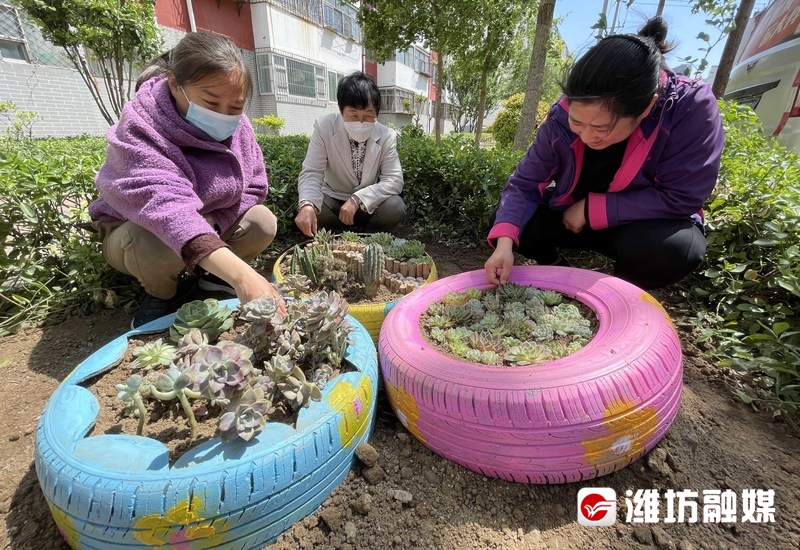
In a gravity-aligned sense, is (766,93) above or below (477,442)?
above

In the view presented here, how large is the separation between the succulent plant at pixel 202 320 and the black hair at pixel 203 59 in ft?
2.91

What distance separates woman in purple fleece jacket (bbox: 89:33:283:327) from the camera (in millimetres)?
1443

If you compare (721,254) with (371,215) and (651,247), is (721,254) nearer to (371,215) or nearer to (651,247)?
(651,247)

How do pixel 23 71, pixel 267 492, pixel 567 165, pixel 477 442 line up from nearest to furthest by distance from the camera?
1. pixel 267 492
2. pixel 477 442
3. pixel 567 165
4. pixel 23 71

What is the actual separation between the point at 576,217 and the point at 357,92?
1.54 metres

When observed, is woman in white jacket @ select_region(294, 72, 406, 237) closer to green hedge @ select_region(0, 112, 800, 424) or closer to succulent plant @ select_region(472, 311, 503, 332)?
green hedge @ select_region(0, 112, 800, 424)

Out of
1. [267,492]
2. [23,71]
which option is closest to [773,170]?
[267,492]

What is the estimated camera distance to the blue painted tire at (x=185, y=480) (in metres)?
0.92

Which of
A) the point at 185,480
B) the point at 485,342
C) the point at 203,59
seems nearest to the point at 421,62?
the point at 203,59

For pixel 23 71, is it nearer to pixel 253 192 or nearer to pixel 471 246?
pixel 253 192

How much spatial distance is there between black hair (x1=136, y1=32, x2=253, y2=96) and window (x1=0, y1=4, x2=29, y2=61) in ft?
28.9

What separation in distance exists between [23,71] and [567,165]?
10153 millimetres

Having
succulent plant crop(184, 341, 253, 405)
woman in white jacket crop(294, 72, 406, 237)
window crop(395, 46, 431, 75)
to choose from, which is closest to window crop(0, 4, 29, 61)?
Answer: woman in white jacket crop(294, 72, 406, 237)

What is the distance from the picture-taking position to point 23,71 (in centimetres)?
757
